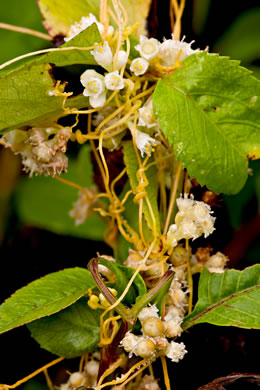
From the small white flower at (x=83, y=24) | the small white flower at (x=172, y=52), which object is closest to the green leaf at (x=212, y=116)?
the small white flower at (x=172, y=52)

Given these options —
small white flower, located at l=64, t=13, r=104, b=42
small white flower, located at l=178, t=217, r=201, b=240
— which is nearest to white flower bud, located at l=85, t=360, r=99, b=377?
small white flower, located at l=178, t=217, r=201, b=240

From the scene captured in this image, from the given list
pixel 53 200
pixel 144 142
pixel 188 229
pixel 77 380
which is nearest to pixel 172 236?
pixel 188 229

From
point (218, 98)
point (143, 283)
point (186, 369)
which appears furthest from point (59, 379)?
point (218, 98)

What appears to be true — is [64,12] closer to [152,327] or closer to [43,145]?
[43,145]

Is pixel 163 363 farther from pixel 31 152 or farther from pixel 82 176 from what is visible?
pixel 82 176

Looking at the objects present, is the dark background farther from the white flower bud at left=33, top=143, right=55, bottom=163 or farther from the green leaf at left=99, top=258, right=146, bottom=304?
the white flower bud at left=33, top=143, right=55, bottom=163
